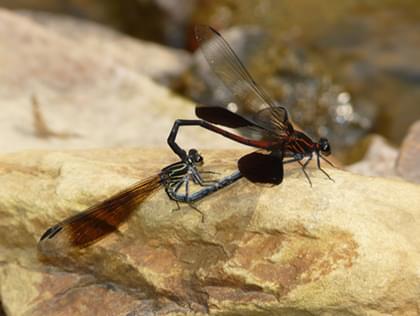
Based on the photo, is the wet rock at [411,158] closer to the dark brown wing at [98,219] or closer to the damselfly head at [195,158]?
the damselfly head at [195,158]

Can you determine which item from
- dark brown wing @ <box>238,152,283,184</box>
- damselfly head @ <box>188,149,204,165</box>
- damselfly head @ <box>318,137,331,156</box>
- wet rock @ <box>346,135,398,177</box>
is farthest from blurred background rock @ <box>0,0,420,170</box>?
dark brown wing @ <box>238,152,283,184</box>

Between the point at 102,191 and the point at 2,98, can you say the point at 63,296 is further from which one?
the point at 2,98

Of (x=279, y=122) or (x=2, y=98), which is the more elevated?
(x=279, y=122)

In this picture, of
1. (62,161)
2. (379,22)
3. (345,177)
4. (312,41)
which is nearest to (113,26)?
(312,41)

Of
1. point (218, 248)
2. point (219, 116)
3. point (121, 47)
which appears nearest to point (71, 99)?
point (121, 47)

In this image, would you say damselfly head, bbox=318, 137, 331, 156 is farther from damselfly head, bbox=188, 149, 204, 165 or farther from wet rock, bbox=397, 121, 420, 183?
wet rock, bbox=397, 121, 420, 183

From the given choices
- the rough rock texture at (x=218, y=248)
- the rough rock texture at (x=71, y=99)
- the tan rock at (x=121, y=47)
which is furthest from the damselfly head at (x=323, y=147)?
the tan rock at (x=121, y=47)

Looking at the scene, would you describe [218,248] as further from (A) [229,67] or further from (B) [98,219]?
(A) [229,67]
